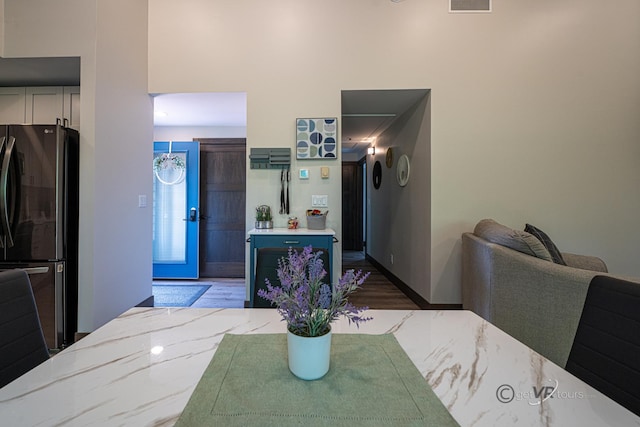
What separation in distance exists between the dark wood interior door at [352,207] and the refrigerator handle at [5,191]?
5.80 metres

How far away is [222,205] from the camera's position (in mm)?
4320

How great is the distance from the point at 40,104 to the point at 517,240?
13.9 feet

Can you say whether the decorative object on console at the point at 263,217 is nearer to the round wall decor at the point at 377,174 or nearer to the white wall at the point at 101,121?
the white wall at the point at 101,121

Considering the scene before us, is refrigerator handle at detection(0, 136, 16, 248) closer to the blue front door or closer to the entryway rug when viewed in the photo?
the entryway rug

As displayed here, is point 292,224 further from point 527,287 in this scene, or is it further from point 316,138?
point 527,287

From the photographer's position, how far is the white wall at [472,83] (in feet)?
9.23

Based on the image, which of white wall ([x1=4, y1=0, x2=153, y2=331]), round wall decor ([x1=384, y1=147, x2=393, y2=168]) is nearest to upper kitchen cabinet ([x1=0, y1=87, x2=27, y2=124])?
white wall ([x1=4, y1=0, x2=153, y2=331])

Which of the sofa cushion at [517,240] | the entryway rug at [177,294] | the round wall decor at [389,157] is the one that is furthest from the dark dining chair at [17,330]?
the round wall decor at [389,157]

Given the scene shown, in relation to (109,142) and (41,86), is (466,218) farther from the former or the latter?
(41,86)

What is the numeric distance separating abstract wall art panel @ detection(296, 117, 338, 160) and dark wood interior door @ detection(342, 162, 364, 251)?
166 inches

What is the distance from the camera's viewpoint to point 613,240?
283 centimetres

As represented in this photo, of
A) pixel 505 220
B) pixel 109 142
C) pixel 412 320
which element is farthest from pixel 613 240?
pixel 109 142

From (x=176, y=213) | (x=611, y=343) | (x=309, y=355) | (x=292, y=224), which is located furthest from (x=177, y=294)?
(x=611, y=343)

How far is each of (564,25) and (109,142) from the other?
14.3ft
